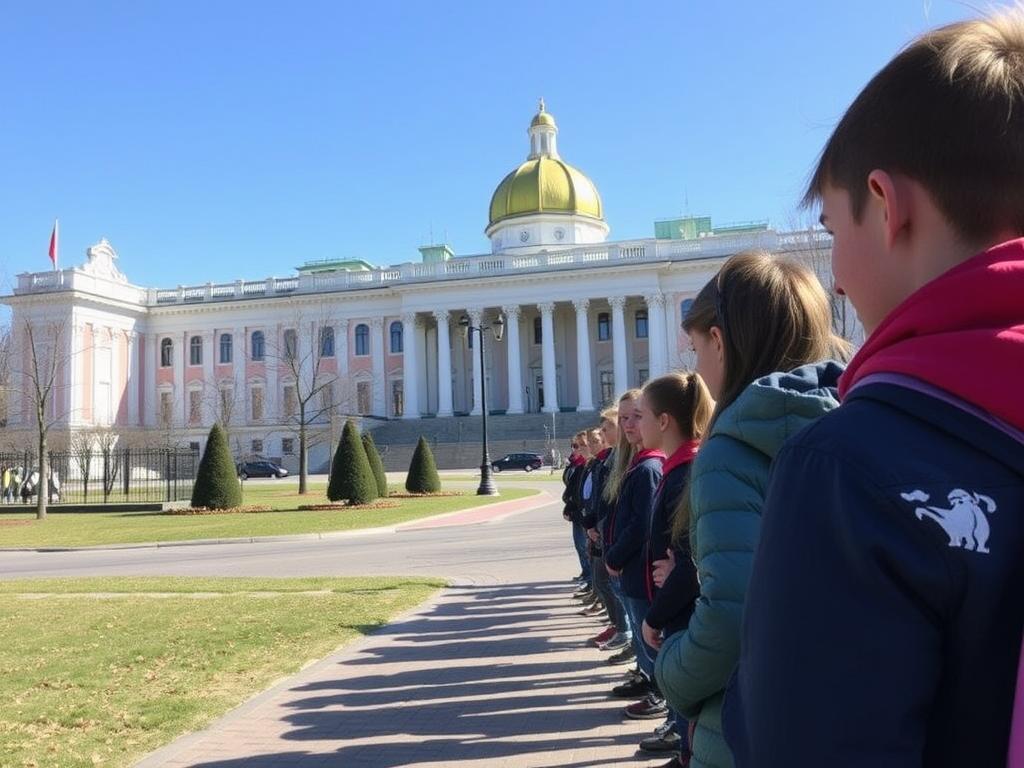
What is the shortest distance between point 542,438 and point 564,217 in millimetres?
23198

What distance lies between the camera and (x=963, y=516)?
1.00 metres

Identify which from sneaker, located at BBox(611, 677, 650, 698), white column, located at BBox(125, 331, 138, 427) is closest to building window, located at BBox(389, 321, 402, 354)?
white column, located at BBox(125, 331, 138, 427)

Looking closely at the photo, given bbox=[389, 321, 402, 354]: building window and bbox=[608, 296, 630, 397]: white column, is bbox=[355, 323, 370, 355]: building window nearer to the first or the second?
bbox=[389, 321, 402, 354]: building window

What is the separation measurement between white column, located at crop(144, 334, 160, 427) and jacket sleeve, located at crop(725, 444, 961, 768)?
8245 cm

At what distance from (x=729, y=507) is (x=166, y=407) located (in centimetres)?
8006

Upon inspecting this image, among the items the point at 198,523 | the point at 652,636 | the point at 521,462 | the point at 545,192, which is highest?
the point at 545,192

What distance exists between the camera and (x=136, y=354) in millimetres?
77188

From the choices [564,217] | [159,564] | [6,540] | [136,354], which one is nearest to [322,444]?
[136,354]

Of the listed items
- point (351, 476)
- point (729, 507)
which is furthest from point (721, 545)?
point (351, 476)

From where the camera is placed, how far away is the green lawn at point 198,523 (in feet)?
71.2

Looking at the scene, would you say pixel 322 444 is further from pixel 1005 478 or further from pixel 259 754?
pixel 1005 478

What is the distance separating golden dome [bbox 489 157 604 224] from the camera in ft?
243

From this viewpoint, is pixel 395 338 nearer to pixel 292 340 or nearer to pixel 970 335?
pixel 292 340

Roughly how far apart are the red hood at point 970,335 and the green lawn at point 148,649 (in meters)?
5.26
